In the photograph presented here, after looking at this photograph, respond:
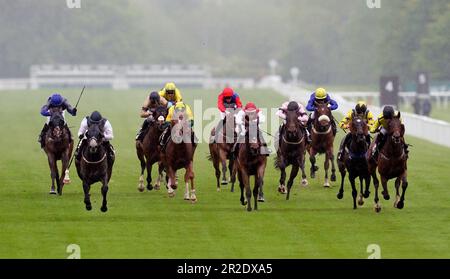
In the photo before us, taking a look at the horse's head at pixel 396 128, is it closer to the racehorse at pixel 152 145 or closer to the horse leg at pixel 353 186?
the horse leg at pixel 353 186

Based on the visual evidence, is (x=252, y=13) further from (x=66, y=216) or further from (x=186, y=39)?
(x=66, y=216)

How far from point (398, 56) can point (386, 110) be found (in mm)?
69644

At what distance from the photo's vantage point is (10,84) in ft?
352

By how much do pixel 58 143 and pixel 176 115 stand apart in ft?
8.01

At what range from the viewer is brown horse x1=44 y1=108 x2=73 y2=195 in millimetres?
25781

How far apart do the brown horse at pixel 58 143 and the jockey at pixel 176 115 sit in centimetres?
171

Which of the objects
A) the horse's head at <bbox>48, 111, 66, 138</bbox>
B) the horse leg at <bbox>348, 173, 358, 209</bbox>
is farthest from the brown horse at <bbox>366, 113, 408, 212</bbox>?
the horse's head at <bbox>48, 111, 66, 138</bbox>

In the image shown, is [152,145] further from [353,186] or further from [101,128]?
[353,186]

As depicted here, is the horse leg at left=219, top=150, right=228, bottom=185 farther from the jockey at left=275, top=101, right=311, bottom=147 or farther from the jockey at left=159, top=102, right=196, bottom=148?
the jockey at left=159, top=102, right=196, bottom=148

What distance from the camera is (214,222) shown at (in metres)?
22.5

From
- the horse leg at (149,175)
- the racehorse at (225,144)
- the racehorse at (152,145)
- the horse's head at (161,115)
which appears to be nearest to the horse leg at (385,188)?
the racehorse at (225,144)

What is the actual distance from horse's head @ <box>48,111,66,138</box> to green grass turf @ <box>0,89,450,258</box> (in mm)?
1151

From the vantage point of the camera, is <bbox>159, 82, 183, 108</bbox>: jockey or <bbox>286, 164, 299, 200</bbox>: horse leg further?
<bbox>159, 82, 183, 108</bbox>: jockey

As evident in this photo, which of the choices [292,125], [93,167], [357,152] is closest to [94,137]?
[93,167]
